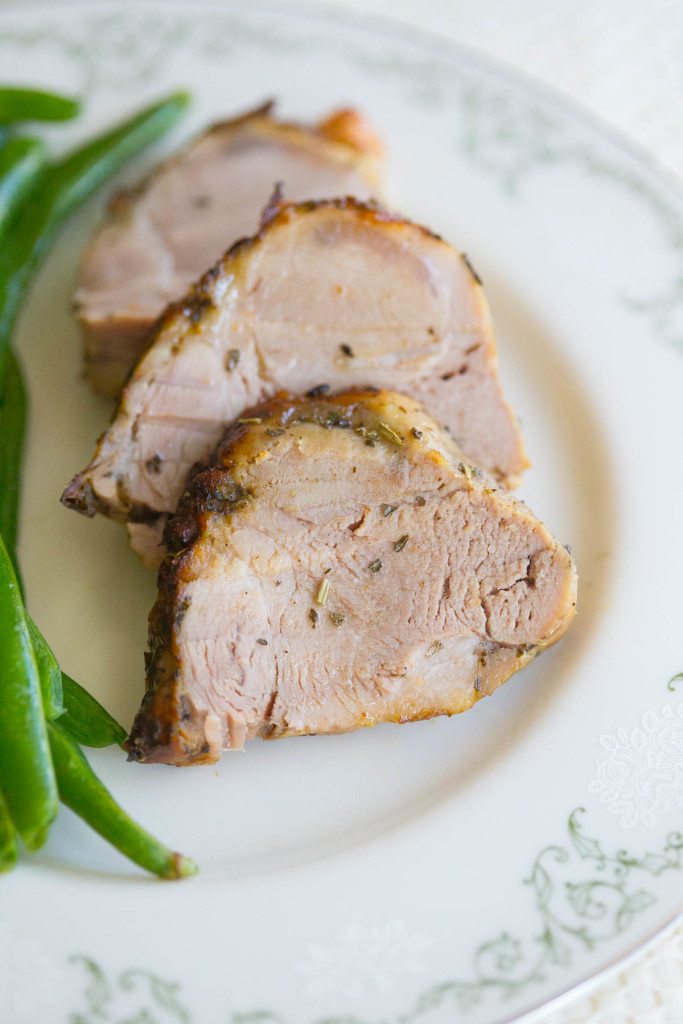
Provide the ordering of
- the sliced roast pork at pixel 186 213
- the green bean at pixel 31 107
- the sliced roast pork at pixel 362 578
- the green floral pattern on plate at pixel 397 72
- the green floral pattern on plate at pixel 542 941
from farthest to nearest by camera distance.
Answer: the green bean at pixel 31 107 → the green floral pattern on plate at pixel 397 72 → the sliced roast pork at pixel 186 213 → the sliced roast pork at pixel 362 578 → the green floral pattern on plate at pixel 542 941

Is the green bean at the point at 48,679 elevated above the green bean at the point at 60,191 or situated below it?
below

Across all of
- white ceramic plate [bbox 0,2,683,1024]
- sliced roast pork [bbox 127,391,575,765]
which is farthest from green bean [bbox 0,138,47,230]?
sliced roast pork [bbox 127,391,575,765]

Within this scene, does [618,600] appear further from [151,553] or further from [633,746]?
[151,553]

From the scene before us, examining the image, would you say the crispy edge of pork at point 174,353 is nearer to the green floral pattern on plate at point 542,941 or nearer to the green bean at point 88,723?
the green bean at point 88,723

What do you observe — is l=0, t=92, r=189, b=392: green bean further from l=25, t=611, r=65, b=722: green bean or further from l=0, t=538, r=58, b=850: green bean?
l=0, t=538, r=58, b=850: green bean

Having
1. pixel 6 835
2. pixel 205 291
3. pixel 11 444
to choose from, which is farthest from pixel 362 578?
pixel 11 444

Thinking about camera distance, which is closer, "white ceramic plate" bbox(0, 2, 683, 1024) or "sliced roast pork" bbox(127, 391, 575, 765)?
"white ceramic plate" bbox(0, 2, 683, 1024)

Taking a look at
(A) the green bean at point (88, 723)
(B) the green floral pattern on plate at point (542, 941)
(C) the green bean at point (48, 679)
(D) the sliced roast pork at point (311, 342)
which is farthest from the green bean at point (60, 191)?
(B) the green floral pattern on plate at point (542, 941)
